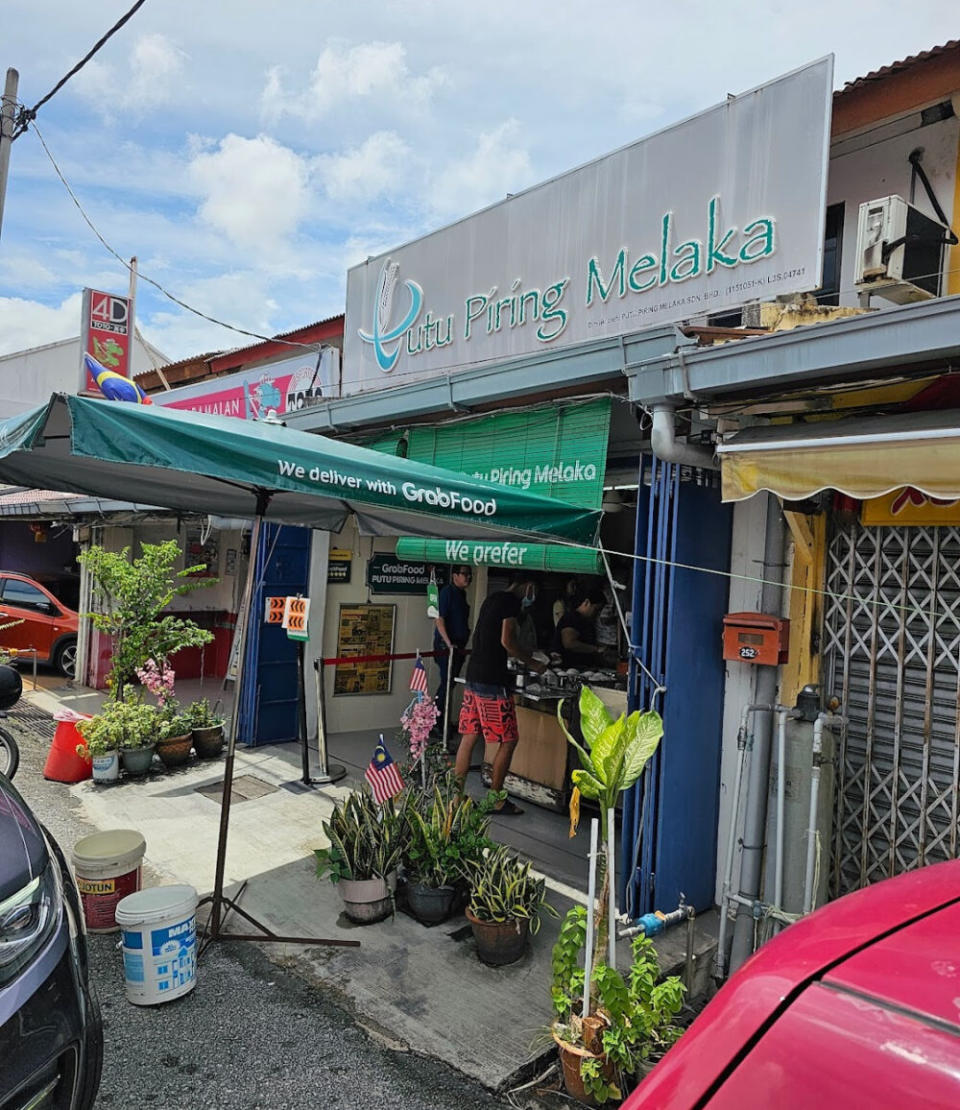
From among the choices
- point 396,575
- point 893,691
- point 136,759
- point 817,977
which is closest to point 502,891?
point 893,691

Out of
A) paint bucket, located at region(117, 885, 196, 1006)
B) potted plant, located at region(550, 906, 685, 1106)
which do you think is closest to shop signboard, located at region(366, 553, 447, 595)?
paint bucket, located at region(117, 885, 196, 1006)

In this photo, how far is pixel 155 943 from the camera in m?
3.62

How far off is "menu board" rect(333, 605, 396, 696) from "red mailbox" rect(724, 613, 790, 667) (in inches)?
201

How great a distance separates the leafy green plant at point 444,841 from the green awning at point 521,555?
183cm

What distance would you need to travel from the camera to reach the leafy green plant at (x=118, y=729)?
6.97 m

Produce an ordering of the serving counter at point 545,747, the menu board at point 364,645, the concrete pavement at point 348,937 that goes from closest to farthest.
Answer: the concrete pavement at point 348,937, the serving counter at point 545,747, the menu board at point 364,645

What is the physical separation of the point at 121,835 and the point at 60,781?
10.2 feet

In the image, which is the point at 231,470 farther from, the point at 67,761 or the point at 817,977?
the point at 67,761

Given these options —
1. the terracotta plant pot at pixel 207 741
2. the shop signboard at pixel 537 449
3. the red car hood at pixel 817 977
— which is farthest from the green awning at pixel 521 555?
the red car hood at pixel 817 977

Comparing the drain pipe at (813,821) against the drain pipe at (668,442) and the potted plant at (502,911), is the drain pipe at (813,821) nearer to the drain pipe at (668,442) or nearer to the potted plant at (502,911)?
the potted plant at (502,911)

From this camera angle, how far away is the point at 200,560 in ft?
43.1

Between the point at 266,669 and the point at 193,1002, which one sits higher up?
the point at 266,669

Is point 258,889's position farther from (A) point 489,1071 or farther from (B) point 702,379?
(B) point 702,379

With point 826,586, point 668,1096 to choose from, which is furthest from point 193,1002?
point 826,586
